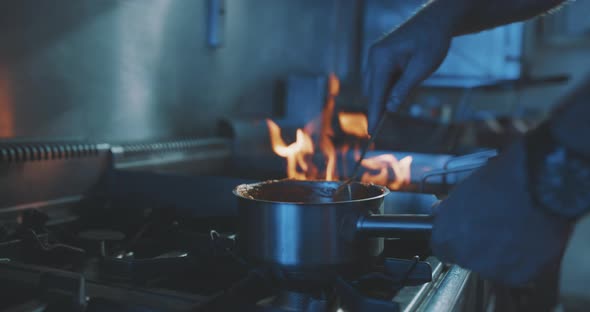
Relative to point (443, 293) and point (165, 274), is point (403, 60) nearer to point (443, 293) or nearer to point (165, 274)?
point (443, 293)

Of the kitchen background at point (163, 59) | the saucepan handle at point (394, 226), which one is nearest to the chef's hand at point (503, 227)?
the saucepan handle at point (394, 226)

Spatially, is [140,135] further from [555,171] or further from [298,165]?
[555,171]

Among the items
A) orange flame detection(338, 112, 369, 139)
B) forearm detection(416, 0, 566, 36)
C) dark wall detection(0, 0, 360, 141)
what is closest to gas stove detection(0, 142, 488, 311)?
dark wall detection(0, 0, 360, 141)

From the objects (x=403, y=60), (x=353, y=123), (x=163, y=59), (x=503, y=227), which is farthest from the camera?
(x=353, y=123)

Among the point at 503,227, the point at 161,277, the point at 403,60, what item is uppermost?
the point at 403,60

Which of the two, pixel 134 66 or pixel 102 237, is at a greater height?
pixel 134 66

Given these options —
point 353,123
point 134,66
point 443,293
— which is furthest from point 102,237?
point 353,123

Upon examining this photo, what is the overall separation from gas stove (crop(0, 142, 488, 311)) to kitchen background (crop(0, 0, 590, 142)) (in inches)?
5.8

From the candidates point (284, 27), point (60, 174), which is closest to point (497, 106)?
point (284, 27)

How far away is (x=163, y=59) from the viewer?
136 cm

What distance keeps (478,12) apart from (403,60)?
0.16 meters

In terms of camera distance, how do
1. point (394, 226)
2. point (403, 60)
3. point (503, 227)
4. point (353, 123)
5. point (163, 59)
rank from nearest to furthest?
point (503, 227) → point (394, 226) → point (403, 60) → point (163, 59) → point (353, 123)

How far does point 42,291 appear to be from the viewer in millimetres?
542

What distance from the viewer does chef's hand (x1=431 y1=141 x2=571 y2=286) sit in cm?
45
